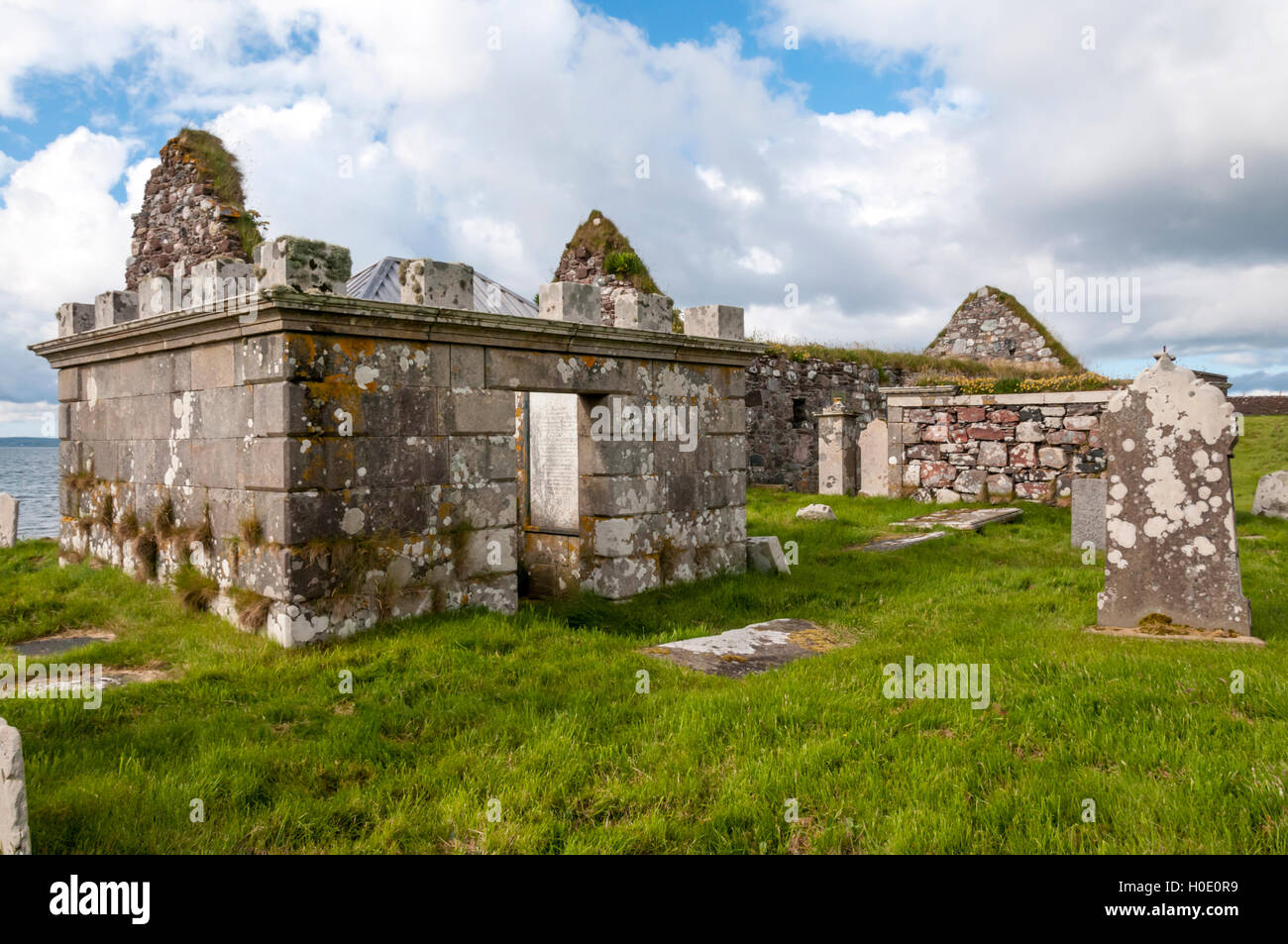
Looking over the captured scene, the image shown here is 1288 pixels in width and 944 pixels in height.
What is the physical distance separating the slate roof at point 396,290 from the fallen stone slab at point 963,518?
644 cm

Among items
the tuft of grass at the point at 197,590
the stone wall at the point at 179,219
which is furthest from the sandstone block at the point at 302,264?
the stone wall at the point at 179,219

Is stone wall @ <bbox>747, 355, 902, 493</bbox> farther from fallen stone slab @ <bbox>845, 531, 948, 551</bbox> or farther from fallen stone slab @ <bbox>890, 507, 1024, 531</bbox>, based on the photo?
fallen stone slab @ <bbox>845, 531, 948, 551</bbox>

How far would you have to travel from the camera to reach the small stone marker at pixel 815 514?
12.6 metres

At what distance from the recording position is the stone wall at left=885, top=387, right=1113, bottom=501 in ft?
44.7

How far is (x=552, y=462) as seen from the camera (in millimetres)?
8625

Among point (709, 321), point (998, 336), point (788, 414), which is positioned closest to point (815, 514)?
point (709, 321)

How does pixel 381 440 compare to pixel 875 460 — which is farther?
pixel 875 460

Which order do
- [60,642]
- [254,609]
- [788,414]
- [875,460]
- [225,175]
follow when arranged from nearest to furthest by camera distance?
1. [254,609]
2. [60,642]
3. [225,175]
4. [875,460]
5. [788,414]

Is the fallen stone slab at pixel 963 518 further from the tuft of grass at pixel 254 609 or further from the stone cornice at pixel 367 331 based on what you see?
the tuft of grass at pixel 254 609

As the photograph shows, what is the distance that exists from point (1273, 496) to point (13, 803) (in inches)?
613

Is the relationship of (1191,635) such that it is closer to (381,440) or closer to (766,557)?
(766,557)

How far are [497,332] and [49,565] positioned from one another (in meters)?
6.62
